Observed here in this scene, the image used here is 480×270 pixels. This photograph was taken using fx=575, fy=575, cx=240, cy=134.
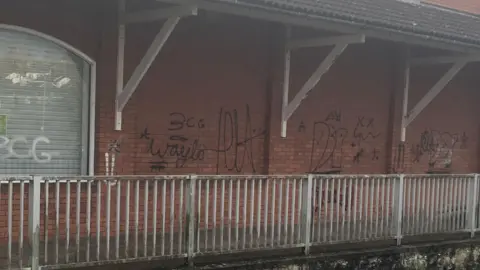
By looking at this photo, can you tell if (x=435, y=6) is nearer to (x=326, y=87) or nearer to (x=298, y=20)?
(x=326, y=87)

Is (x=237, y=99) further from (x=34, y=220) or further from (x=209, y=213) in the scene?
(x=34, y=220)

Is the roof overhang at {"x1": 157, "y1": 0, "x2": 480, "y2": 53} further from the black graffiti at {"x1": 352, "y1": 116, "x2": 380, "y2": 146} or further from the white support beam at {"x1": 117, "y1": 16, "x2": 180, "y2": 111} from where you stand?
the black graffiti at {"x1": 352, "y1": 116, "x2": 380, "y2": 146}

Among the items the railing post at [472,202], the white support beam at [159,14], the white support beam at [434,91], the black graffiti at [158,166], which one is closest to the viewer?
the white support beam at [159,14]

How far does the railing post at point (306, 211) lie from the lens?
287 inches

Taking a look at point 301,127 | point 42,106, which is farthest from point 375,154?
point 42,106

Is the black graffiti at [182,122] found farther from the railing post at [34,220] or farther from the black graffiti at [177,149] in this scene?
the railing post at [34,220]

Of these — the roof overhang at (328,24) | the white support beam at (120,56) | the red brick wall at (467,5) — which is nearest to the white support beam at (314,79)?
the roof overhang at (328,24)

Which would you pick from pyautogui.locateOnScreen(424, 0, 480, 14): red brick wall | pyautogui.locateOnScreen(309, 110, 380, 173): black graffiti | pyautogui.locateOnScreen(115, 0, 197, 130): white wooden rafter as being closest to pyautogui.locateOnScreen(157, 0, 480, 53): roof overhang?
pyautogui.locateOnScreen(115, 0, 197, 130): white wooden rafter

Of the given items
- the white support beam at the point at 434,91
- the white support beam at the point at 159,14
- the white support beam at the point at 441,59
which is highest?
the white support beam at the point at 159,14

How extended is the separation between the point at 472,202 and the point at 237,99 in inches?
158

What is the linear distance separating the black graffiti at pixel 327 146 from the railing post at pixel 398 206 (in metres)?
2.00

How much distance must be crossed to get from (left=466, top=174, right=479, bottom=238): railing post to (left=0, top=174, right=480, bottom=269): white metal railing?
0.02 m

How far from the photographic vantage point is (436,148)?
11.7m

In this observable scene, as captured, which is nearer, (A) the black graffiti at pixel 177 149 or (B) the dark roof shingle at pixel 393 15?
(B) the dark roof shingle at pixel 393 15
